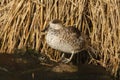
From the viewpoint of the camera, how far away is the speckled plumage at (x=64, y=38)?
511 cm

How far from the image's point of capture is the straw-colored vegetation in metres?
5.46

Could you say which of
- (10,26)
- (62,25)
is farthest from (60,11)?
(10,26)

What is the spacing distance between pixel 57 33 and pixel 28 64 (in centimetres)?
58

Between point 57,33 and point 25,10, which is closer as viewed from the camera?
point 57,33

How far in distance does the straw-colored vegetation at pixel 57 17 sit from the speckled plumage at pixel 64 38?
318 mm

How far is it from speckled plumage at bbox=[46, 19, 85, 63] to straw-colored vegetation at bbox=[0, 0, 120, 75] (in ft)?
1.04

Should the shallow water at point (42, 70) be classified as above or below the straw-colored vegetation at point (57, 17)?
below

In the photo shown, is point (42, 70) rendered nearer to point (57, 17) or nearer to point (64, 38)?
point (64, 38)

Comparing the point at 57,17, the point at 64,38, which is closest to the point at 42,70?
the point at 64,38

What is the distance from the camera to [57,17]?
5.53 m

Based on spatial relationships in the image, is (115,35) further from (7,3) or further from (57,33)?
(7,3)

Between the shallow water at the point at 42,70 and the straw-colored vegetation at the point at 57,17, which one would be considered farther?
the straw-colored vegetation at the point at 57,17

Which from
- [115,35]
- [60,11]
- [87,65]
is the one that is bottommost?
[87,65]

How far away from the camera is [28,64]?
16.6ft
